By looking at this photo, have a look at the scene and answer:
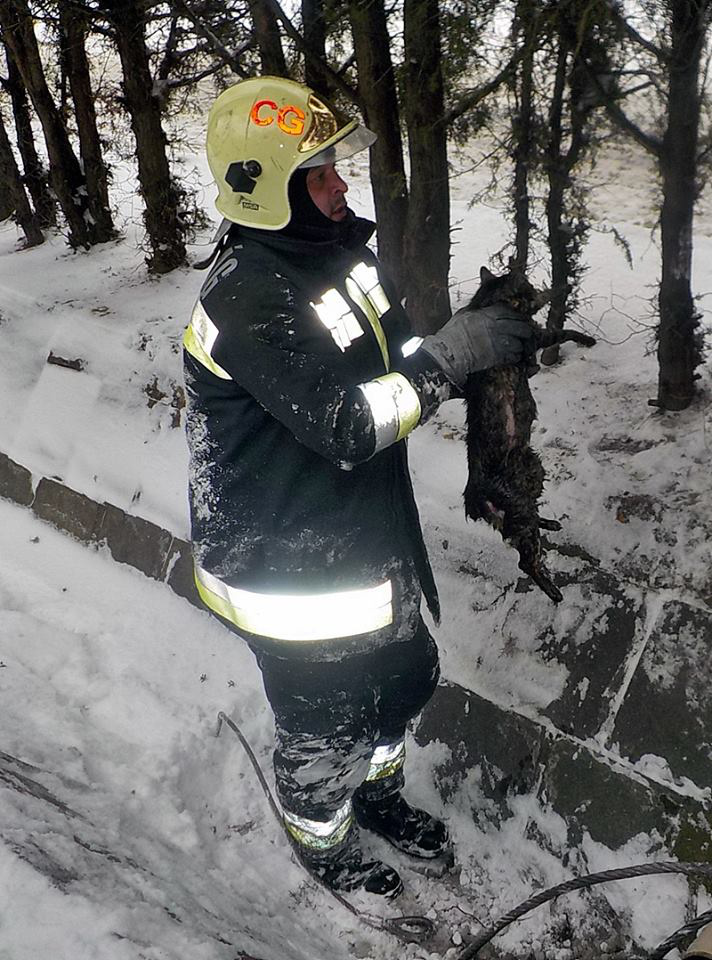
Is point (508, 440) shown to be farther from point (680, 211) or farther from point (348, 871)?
point (348, 871)

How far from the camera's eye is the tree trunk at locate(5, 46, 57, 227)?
20.7 ft

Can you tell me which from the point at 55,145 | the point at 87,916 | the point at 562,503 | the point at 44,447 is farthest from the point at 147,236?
the point at 87,916

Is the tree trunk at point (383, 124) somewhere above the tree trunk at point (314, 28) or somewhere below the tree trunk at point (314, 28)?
below

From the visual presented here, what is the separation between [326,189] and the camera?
1941mm

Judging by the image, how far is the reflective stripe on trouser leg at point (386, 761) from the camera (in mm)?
2564

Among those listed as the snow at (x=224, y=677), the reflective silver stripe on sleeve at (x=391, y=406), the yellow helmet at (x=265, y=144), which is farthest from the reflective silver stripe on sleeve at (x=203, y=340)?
the snow at (x=224, y=677)

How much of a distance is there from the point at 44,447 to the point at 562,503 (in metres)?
2.89

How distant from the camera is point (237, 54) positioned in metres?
4.25

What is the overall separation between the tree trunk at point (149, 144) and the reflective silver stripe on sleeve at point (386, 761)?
3730 mm

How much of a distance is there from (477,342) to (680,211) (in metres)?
1.43

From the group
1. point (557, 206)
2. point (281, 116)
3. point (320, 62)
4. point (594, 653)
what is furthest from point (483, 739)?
point (320, 62)

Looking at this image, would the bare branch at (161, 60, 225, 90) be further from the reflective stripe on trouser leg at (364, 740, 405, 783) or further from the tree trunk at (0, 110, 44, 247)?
the reflective stripe on trouser leg at (364, 740, 405, 783)

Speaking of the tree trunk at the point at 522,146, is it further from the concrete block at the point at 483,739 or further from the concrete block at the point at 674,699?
the concrete block at the point at 483,739

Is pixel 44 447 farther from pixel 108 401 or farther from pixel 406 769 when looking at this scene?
pixel 406 769
